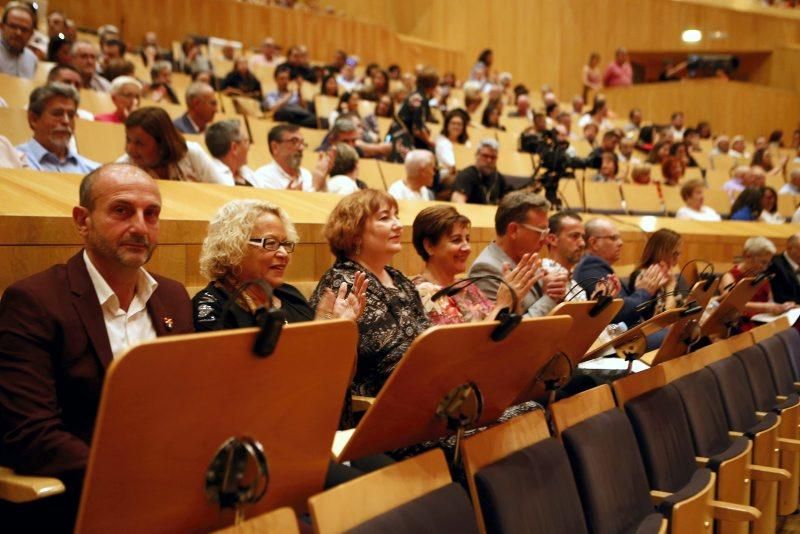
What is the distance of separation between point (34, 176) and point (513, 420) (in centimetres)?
129

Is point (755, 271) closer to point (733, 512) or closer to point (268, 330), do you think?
point (733, 512)

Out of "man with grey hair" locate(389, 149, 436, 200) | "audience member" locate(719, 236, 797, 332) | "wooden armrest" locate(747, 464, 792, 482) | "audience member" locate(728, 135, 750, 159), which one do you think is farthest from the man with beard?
"audience member" locate(728, 135, 750, 159)

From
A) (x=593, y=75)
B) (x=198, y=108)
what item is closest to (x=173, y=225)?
(x=198, y=108)

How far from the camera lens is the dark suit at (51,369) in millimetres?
1087

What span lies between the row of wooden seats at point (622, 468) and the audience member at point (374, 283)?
1.44 feet

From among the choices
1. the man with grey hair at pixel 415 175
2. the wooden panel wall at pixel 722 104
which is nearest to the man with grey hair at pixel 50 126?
the man with grey hair at pixel 415 175

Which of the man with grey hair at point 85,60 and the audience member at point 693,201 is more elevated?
the man with grey hair at point 85,60

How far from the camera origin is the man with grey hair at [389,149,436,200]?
136 inches

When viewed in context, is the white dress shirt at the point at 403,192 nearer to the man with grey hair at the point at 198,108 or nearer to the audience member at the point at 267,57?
the man with grey hair at the point at 198,108

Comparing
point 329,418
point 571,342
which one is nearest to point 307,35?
point 571,342

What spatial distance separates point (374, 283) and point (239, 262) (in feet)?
0.99

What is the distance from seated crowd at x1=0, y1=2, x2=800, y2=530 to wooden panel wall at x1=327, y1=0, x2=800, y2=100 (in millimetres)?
5590

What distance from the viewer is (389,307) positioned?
1804mm

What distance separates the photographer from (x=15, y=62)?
3820mm
